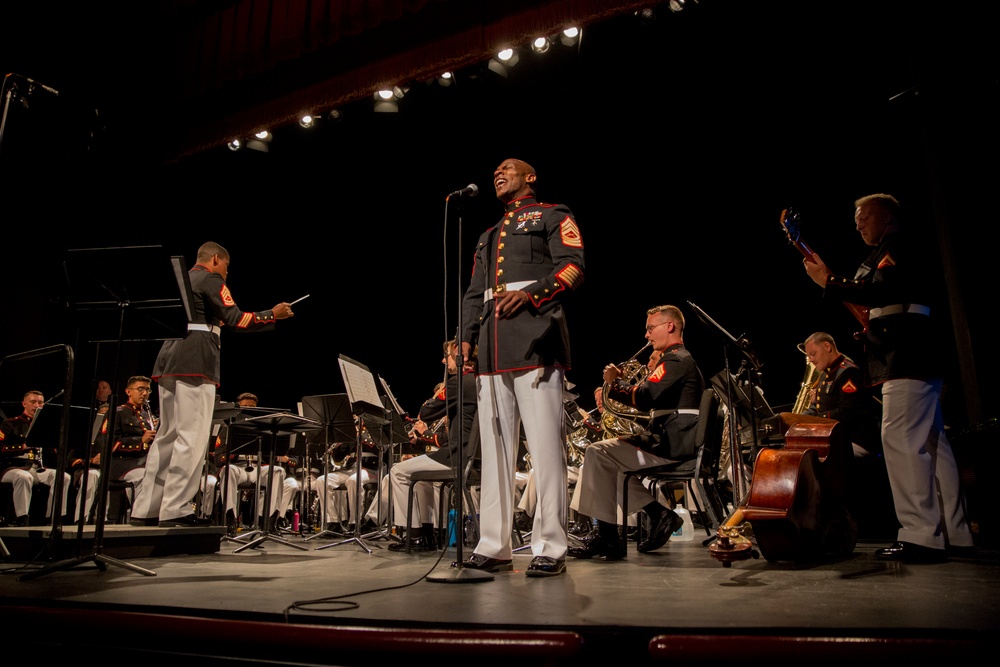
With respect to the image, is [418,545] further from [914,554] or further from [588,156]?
[588,156]

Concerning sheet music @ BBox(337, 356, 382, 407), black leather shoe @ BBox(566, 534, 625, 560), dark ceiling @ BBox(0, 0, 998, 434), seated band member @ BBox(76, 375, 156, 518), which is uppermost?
dark ceiling @ BBox(0, 0, 998, 434)

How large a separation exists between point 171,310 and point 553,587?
7.44 feet

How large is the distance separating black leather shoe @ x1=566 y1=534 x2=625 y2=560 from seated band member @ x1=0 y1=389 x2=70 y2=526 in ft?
18.9

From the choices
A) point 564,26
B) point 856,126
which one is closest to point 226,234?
point 564,26

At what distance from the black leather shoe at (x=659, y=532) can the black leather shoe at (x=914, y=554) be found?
1.45 metres

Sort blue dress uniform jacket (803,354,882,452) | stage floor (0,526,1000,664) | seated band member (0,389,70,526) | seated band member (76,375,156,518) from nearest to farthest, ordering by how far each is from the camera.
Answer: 1. stage floor (0,526,1000,664)
2. blue dress uniform jacket (803,354,882,452)
3. seated band member (76,375,156,518)
4. seated band member (0,389,70,526)

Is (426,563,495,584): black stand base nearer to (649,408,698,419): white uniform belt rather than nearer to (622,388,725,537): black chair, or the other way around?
(622,388,725,537): black chair

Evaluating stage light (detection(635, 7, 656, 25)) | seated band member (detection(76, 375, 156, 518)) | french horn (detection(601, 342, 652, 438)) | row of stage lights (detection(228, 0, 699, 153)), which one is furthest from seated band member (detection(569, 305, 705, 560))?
seated band member (detection(76, 375, 156, 518))

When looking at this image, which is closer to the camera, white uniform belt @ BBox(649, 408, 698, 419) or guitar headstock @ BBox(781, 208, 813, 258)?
guitar headstock @ BBox(781, 208, 813, 258)

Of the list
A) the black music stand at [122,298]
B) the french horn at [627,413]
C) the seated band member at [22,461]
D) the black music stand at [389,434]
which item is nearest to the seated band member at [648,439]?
the french horn at [627,413]

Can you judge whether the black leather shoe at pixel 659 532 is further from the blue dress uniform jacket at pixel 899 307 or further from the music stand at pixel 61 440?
the music stand at pixel 61 440

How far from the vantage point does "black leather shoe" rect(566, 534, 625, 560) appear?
4.11 meters

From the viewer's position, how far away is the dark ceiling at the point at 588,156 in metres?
5.52

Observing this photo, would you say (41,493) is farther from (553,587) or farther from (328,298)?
(553,587)
